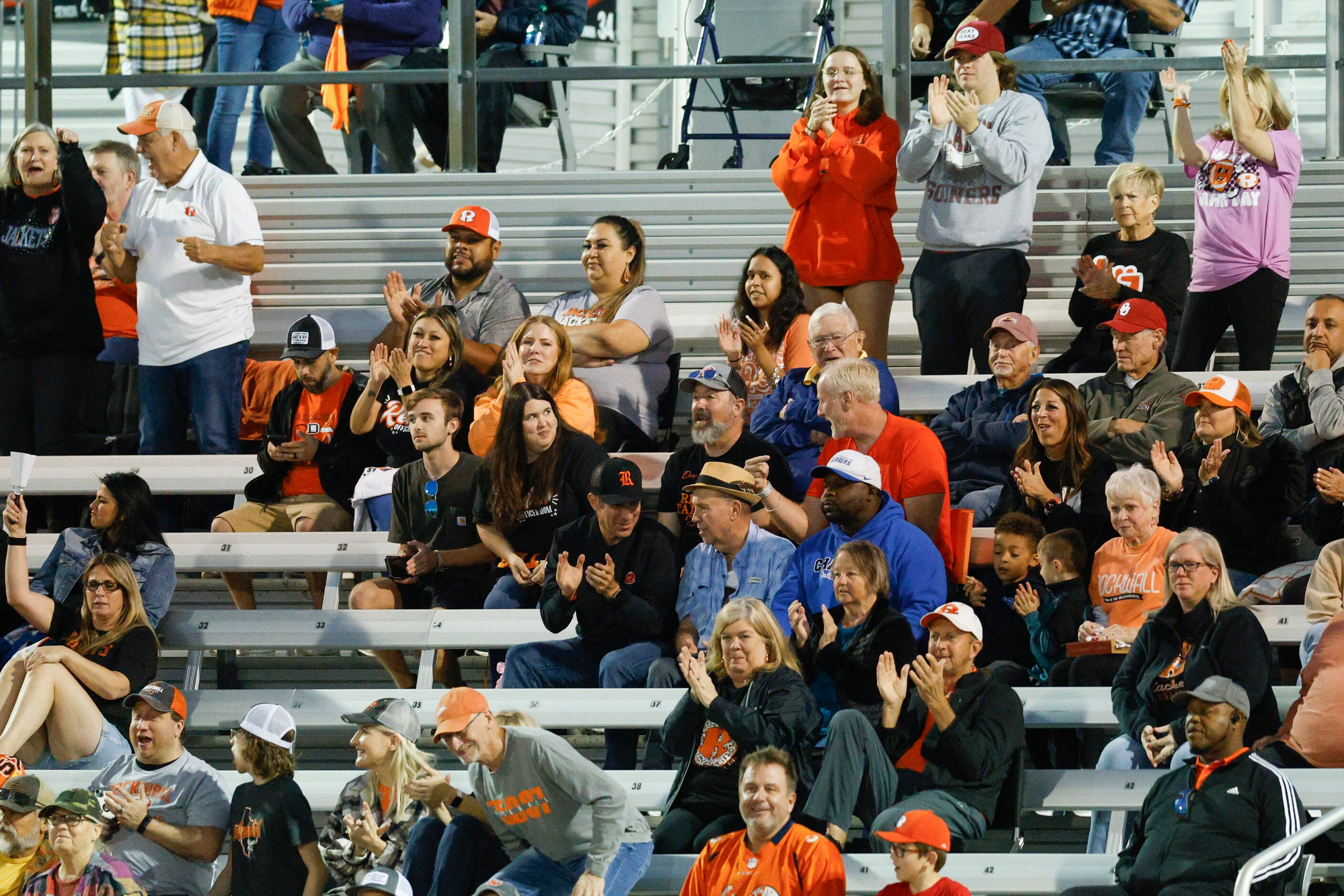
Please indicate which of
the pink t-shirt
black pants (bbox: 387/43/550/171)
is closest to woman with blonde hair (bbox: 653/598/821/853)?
the pink t-shirt

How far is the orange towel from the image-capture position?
977 cm

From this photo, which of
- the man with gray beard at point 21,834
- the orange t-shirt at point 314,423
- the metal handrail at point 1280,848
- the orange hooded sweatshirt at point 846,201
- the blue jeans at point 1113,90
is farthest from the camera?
the blue jeans at point 1113,90

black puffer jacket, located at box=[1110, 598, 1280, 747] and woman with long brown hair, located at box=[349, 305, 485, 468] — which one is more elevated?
woman with long brown hair, located at box=[349, 305, 485, 468]

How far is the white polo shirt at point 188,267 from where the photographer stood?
8.23m

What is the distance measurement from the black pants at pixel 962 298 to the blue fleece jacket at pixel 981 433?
375mm

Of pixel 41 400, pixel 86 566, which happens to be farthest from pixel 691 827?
pixel 41 400

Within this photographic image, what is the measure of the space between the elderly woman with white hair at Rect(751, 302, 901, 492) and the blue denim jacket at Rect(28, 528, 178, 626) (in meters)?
2.21

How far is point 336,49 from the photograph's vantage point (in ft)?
32.0

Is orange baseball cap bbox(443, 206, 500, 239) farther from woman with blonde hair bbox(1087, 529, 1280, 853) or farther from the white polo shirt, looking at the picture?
woman with blonde hair bbox(1087, 529, 1280, 853)

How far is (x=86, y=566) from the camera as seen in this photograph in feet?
23.7

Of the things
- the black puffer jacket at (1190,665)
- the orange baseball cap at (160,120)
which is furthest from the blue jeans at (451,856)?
the orange baseball cap at (160,120)

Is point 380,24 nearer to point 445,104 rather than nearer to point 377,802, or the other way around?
point 445,104

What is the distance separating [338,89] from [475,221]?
215 cm

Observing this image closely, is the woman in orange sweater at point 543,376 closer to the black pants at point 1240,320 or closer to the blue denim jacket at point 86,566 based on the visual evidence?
the blue denim jacket at point 86,566
